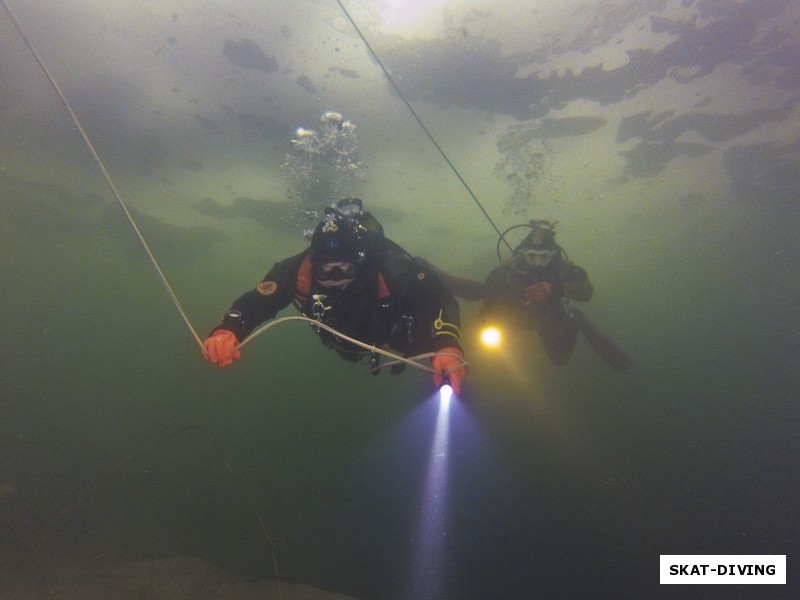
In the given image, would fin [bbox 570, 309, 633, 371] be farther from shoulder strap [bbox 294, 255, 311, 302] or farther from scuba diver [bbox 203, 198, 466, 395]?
shoulder strap [bbox 294, 255, 311, 302]

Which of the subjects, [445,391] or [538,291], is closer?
[445,391]

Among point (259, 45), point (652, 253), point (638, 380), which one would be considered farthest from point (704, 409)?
point (259, 45)

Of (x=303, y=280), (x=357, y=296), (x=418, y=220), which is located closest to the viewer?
(x=357, y=296)

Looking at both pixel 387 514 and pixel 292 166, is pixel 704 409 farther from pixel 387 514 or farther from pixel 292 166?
pixel 292 166

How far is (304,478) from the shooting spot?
10875mm

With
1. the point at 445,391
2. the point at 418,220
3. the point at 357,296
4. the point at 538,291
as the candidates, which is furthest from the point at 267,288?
the point at 418,220

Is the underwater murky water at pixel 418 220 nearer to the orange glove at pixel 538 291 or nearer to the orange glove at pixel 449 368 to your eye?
the orange glove at pixel 538 291

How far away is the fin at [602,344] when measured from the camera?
1016 centimetres

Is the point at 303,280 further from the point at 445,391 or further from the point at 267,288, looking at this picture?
the point at 445,391

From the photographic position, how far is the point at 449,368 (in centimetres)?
327

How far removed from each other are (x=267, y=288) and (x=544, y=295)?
20.6 feet

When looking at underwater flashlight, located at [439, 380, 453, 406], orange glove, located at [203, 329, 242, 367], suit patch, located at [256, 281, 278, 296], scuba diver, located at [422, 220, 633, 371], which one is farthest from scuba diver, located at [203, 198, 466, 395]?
scuba diver, located at [422, 220, 633, 371]

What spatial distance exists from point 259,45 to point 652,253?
3109cm

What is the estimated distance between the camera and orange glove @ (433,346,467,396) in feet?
10.9
